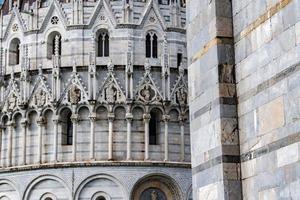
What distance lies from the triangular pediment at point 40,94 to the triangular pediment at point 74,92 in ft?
2.58

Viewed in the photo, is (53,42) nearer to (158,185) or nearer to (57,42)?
(57,42)

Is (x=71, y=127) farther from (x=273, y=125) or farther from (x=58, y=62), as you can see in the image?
(x=273, y=125)

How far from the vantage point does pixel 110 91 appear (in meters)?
34.9

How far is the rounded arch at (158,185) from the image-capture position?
3438 cm

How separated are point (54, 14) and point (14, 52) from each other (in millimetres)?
3361

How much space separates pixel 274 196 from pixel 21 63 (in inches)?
1181

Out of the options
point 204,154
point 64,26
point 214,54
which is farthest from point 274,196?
point 64,26

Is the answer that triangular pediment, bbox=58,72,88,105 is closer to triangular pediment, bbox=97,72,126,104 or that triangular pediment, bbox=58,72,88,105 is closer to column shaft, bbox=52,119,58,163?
triangular pediment, bbox=97,72,126,104

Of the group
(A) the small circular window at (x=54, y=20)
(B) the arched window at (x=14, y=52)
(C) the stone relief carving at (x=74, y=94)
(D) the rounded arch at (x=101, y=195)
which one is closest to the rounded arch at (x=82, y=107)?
(C) the stone relief carving at (x=74, y=94)

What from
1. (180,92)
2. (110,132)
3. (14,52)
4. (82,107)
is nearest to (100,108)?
(82,107)

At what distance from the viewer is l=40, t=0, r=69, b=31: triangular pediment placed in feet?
120

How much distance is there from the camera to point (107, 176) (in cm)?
3406

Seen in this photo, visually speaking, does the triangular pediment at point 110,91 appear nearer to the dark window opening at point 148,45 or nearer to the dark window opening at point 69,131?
the dark window opening at point 69,131

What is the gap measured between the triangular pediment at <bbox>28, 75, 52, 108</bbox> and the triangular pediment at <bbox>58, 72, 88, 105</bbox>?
79cm
